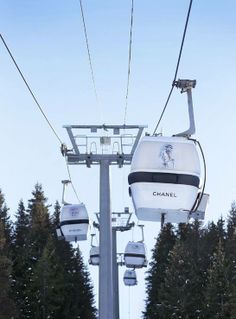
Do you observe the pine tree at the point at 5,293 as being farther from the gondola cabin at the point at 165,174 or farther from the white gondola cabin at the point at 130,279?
the gondola cabin at the point at 165,174

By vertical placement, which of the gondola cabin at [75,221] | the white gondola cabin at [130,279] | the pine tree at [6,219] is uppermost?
the pine tree at [6,219]

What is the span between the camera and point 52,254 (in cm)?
5469

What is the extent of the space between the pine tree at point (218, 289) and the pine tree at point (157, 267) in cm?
1164

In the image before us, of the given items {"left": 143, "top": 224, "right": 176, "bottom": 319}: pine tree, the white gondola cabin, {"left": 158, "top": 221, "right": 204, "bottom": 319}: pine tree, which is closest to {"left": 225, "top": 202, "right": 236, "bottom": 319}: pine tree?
{"left": 158, "top": 221, "right": 204, "bottom": 319}: pine tree

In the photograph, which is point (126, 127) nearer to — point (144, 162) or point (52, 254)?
point (144, 162)

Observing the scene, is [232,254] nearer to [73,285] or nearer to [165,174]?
[73,285]

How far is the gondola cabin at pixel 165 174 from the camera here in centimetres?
894

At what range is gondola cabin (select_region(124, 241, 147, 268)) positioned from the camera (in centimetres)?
3125

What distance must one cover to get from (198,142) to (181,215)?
3.30 feet

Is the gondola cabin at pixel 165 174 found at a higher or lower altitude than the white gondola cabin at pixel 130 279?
lower

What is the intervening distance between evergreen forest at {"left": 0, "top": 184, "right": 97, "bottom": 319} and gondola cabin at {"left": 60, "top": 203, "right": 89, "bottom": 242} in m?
28.9

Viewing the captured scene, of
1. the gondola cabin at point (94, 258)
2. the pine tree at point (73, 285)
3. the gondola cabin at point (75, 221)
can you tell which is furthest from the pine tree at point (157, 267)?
the gondola cabin at point (75, 221)

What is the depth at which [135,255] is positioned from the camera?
3136 centimetres

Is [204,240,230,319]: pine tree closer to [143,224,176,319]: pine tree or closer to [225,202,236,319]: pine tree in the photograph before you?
[225,202,236,319]: pine tree
